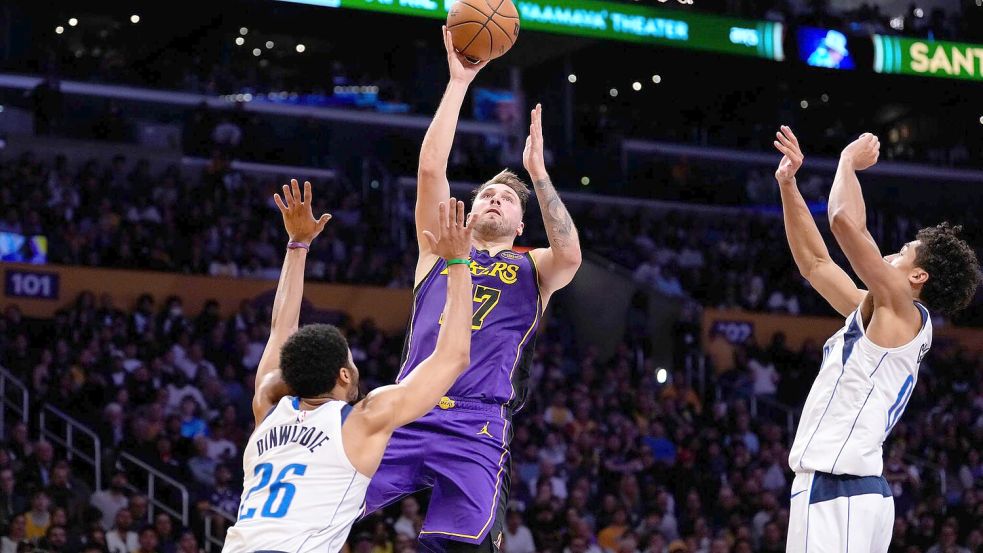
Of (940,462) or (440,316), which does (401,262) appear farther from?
(440,316)

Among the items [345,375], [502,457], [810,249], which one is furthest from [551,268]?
[345,375]

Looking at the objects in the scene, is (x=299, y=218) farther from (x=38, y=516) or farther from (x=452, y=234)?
(x=38, y=516)

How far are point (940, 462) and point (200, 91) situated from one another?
15.2 meters

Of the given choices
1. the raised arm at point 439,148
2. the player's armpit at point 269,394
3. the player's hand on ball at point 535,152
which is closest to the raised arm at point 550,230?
the player's hand on ball at point 535,152

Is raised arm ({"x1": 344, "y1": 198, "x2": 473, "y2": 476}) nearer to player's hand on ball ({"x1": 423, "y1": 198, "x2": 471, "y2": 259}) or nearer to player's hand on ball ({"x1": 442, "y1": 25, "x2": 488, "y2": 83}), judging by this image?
player's hand on ball ({"x1": 423, "y1": 198, "x2": 471, "y2": 259})

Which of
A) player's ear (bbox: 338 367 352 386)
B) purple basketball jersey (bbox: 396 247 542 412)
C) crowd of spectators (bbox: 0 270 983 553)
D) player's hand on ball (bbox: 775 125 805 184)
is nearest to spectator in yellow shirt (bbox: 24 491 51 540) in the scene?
crowd of spectators (bbox: 0 270 983 553)

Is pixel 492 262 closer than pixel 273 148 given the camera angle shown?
Yes

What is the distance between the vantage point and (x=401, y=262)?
19359 mm

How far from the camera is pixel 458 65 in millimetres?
6250

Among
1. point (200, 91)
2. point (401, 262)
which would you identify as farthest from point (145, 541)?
point (200, 91)

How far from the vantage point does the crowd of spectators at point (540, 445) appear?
1245 centimetres

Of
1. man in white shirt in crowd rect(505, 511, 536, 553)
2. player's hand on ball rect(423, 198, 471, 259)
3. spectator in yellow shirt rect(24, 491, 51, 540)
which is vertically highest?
player's hand on ball rect(423, 198, 471, 259)

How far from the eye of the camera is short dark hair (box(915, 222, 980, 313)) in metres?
5.59

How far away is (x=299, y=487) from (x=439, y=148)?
209 centimetres
